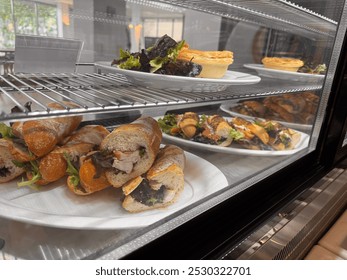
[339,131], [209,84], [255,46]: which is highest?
[255,46]

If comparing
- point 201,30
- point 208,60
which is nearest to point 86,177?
point 208,60

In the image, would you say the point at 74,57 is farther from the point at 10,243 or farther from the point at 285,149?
the point at 285,149

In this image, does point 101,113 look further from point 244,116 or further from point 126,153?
point 244,116

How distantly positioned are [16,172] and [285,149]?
927 mm

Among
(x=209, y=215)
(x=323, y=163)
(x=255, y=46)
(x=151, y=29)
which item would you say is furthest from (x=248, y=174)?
(x=255, y=46)

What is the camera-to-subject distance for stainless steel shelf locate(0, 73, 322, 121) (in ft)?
1.69

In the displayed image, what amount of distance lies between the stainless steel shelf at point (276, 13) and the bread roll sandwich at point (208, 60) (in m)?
0.15

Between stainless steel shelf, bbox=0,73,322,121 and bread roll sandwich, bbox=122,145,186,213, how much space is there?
157 mm

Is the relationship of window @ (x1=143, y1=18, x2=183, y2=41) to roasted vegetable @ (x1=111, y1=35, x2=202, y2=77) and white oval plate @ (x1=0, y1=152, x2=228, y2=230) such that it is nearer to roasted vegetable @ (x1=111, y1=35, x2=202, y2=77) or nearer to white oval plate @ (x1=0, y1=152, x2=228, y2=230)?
roasted vegetable @ (x1=111, y1=35, x2=202, y2=77)

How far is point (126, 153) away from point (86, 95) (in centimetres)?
17

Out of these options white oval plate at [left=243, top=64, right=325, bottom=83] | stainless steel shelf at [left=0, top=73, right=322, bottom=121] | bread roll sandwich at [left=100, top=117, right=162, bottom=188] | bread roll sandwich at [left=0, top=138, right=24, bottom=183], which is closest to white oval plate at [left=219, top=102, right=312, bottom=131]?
white oval plate at [left=243, top=64, right=325, bottom=83]

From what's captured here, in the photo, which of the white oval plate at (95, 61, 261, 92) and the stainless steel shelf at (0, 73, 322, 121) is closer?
the stainless steel shelf at (0, 73, 322, 121)

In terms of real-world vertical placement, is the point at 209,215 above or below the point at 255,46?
below
